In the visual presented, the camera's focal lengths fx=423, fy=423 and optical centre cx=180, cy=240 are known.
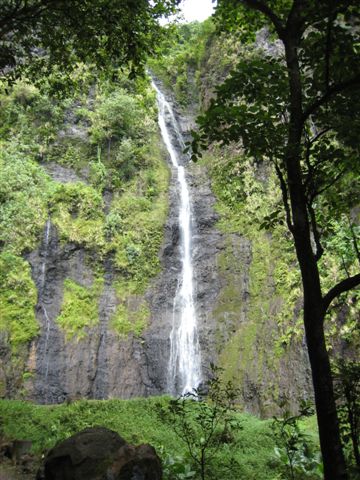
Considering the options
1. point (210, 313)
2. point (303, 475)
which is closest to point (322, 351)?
point (303, 475)

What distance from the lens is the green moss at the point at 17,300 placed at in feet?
48.6

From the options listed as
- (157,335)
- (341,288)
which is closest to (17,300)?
(157,335)

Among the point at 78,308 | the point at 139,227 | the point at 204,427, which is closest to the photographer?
the point at 204,427

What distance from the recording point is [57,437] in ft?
24.2

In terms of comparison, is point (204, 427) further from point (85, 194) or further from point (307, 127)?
point (85, 194)

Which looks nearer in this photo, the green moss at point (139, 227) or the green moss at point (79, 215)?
the green moss at point (139, 227)

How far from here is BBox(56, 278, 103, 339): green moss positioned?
1574 centimetres

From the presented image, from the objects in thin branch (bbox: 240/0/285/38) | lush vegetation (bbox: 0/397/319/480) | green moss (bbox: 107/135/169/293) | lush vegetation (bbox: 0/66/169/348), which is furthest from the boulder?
green moss (bbox: 107/135/169/293)

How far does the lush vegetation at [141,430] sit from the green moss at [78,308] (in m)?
6.35

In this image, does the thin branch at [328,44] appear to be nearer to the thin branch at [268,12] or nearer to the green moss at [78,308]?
the thin branch at [268,12]

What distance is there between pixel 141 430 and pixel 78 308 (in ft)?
28.6

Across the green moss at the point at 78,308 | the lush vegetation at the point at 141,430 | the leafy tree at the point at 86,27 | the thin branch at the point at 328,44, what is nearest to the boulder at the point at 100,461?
the lush vegetation at the point at 141,430

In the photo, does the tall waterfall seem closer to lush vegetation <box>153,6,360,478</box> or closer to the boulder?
the boulder

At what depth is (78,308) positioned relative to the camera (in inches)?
647
